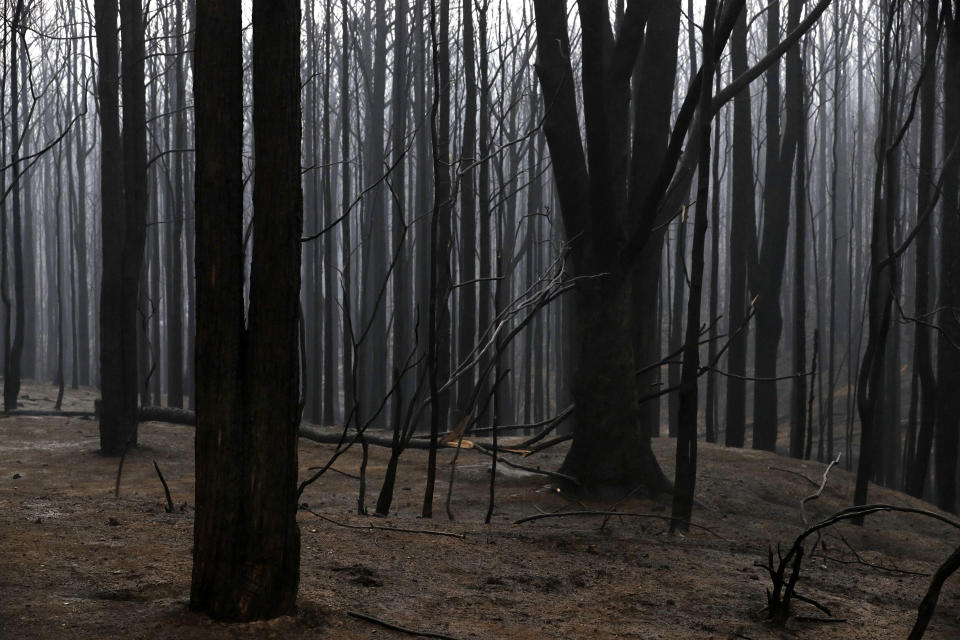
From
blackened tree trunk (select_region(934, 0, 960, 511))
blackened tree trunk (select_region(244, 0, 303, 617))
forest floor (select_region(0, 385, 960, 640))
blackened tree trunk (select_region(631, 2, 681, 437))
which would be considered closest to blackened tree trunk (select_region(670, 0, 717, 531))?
forest floor (select_region(0, 385, 960, 640))

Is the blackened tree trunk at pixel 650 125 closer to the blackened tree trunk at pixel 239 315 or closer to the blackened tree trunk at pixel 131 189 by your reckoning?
the blackened tree trunk at pixel 239 315

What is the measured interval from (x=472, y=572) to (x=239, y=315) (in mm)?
1840

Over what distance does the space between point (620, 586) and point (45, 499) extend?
3731 millimetres

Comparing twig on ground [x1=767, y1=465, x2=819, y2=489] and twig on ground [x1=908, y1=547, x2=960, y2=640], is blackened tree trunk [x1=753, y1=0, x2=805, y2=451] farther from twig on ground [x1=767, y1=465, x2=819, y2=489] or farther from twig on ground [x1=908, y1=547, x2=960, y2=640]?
twig on ground [x1=908, y1=547, x2=960, y2=640]

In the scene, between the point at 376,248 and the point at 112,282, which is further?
the point at 376,248

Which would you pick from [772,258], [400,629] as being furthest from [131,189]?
[772,258]

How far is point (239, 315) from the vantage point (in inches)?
104

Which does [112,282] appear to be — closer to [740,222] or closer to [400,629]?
[400,629]

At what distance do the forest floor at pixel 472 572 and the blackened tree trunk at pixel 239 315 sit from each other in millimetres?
216

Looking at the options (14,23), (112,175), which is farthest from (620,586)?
(112,175)

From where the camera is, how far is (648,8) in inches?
259

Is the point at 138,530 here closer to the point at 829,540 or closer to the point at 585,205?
the point at 585,205

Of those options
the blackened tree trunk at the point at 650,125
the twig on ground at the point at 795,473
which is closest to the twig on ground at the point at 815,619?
the blackened tree trunk at the point at 650,125

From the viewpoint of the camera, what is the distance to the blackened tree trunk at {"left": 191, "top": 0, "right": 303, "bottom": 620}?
8.61 feet
